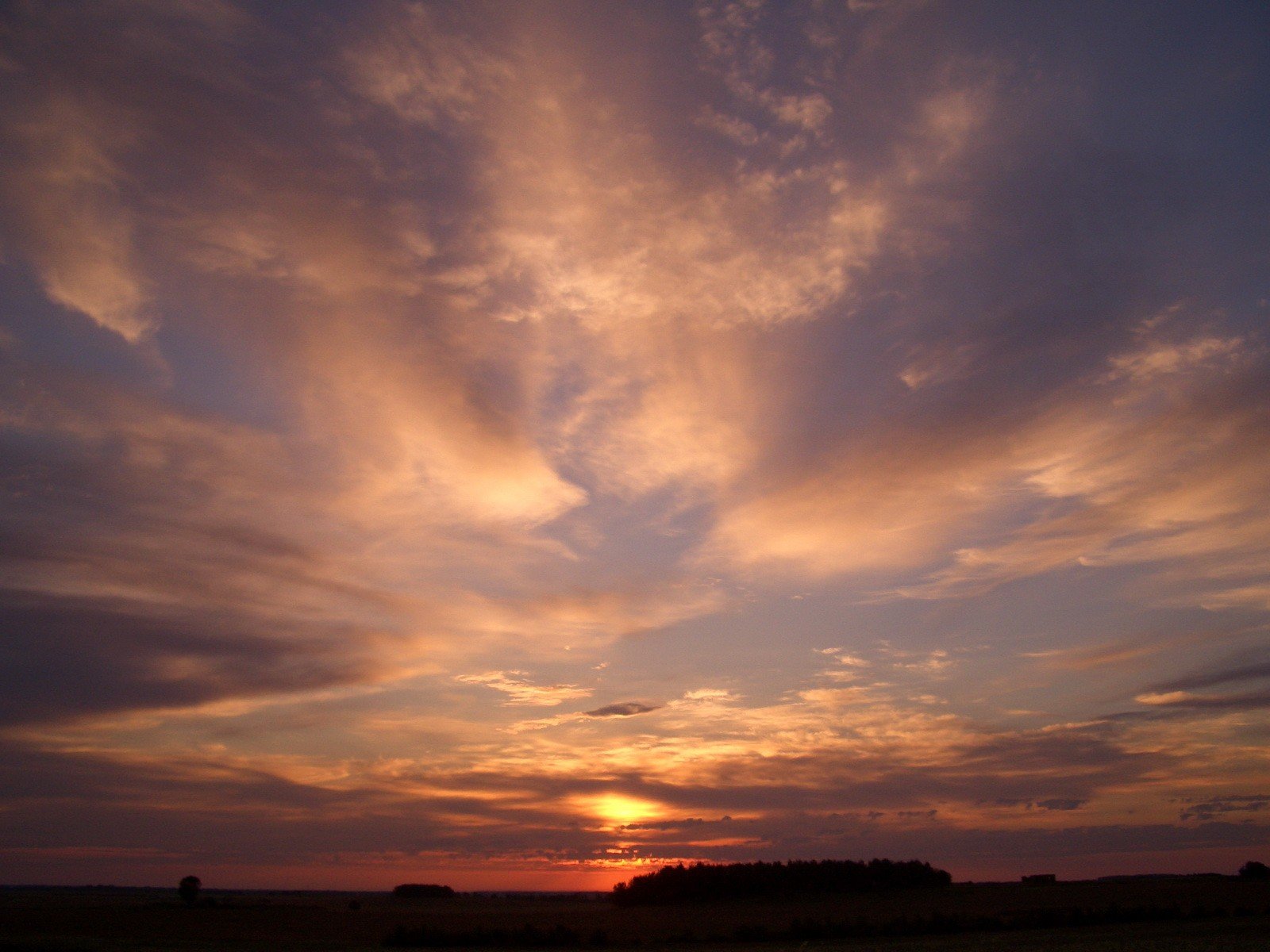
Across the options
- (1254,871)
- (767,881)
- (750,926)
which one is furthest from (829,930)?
(1254,871)

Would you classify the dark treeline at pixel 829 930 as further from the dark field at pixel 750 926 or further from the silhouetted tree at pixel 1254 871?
the silhouetted tree at pixel 1254 871

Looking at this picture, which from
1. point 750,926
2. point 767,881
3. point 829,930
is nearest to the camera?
point 829,930

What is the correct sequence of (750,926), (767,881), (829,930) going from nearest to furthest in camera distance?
(829,930), (750,926), (767,881)

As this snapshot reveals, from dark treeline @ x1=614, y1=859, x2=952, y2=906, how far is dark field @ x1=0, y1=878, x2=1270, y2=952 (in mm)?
6751

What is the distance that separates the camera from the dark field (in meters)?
51.6

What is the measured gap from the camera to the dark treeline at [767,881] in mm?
111125

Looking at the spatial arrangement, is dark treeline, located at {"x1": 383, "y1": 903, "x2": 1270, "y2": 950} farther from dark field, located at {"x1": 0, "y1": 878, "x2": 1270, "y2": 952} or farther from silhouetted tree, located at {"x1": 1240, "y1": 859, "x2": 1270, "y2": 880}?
silhouetted tree, located at {"x1": 1240, "y1": 859, "x2": 1270, "y2": 880}

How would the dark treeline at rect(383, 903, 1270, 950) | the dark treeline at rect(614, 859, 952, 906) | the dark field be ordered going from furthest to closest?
the dark treeline at rect(614, 859, 952, 906)
the dark treeline at rect(383, 903, 1270, 950)
the dark field

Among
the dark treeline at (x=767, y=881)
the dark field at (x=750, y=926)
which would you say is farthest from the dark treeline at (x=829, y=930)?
the dark treeline at (x=767, y=881)

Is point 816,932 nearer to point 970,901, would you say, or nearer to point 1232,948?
point 1232,948

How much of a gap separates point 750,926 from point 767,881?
1688 inches

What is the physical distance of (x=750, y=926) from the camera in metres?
72.4

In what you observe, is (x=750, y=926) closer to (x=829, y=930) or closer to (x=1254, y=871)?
(x=829, y=930)

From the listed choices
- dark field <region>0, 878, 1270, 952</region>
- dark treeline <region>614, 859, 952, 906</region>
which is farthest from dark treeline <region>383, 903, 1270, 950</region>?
dark treeline <region>614, 859, 952, 906</region>
